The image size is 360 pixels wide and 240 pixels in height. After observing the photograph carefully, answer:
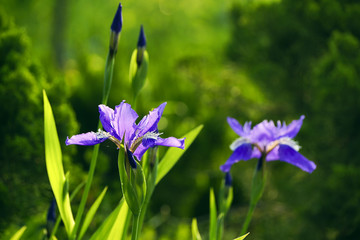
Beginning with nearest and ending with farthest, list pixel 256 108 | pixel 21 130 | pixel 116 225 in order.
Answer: pixel 116 225
pixel 21 130
pixel 256 108

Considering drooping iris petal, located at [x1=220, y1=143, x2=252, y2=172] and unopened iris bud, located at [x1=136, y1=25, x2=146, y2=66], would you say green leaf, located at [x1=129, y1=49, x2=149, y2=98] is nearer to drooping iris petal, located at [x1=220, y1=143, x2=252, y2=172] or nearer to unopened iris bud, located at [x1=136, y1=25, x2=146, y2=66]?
unopened iris bud, located at [x1=136, y1=25, x2=146, y2=66]

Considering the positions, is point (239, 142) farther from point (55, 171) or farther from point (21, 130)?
point (21, 130)

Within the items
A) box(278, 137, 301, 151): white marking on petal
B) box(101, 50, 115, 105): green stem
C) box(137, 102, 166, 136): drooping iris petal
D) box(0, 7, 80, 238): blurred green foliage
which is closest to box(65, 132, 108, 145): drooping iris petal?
box(137, 102, 166, 136): drooping iris petal

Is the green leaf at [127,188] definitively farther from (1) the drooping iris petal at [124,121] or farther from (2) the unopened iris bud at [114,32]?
(2) the unopened iris bud at [114,32]

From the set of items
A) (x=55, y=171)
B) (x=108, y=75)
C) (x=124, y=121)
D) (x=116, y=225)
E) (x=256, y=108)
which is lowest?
(x=116, y=225)

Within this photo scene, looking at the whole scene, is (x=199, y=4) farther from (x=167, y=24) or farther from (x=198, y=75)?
(x=198, y=75)

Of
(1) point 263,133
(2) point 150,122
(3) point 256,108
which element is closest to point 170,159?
(1) point 263,133

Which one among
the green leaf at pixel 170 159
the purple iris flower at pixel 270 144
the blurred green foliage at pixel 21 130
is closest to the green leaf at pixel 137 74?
the green leaf at pixel 170 159
